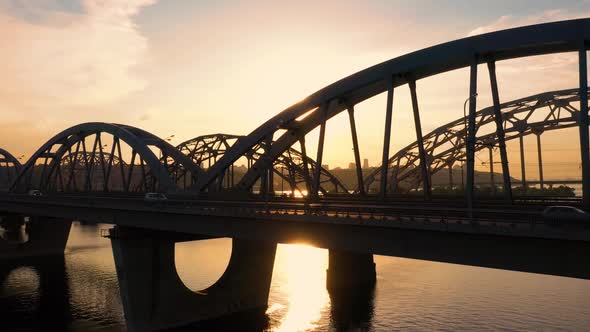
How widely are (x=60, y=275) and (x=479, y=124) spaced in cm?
6537

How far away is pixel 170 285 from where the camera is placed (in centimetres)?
4503

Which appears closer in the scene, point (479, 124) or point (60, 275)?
point (60, 275)

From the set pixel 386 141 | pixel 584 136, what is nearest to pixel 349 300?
pixel 386 141

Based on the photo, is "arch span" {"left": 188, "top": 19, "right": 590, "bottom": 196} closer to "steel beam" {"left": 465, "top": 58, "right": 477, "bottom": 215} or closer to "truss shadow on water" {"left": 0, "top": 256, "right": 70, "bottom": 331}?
"steel beam" {"left": 465, "top": 58, "right": 477, "bottom": 215}

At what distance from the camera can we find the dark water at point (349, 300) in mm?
43188

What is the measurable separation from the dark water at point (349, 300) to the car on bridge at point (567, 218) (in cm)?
2306

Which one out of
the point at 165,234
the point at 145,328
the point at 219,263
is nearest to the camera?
the point at 145,328

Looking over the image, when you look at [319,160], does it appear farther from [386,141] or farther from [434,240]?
[434,240]

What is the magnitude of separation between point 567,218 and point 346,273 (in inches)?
1579

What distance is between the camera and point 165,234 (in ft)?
155

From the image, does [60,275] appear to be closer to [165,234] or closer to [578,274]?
[165,234]

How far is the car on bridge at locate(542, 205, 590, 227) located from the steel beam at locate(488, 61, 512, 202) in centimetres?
846

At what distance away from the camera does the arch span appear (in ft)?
95.1

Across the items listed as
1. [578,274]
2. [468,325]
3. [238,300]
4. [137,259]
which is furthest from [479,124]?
[578,274]
